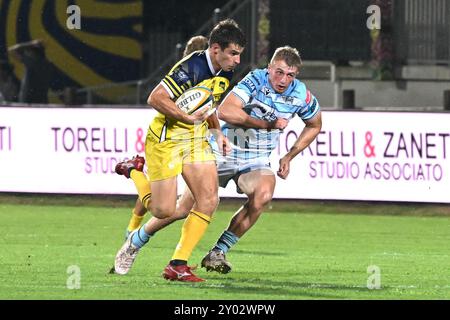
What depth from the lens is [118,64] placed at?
29.8m

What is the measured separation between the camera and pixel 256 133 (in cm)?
1419

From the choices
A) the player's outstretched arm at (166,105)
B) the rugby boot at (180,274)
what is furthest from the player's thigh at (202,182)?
the rugby boot at (180,274)

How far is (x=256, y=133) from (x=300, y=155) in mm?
6836

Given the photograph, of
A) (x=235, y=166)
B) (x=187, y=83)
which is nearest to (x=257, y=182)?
(x=235, y=166)

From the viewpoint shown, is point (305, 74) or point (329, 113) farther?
point (305, 74)

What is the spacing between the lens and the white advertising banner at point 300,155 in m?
20.7

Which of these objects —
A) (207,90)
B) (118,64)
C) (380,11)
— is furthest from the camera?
(118,64)

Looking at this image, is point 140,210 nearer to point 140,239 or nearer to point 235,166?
point 235,166

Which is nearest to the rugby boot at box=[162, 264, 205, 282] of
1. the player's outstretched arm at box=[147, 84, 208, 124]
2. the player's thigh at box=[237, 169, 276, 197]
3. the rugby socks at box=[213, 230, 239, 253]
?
the rugby socks at box=[213, 230, 239, 253]

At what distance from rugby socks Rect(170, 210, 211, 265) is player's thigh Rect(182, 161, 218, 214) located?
0.09 meters
